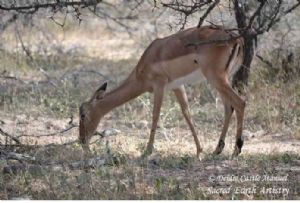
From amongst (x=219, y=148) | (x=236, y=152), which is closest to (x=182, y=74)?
(x=219, y=148)

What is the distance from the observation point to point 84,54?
1482 cm

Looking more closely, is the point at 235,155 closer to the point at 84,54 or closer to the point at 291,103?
the point at 291,103

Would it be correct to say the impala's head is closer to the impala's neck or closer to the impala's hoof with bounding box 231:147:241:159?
the impala's neck

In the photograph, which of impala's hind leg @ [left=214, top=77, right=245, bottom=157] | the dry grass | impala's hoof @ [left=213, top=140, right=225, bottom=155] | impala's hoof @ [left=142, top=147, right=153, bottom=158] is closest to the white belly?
impala's hind leg @ [left=214, top=77, right=245, bottom=157]

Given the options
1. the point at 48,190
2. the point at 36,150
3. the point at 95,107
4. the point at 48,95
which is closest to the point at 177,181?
the point at 48,190

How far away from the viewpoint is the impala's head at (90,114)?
8195 millimetres

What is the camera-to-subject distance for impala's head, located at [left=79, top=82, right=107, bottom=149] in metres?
8.20

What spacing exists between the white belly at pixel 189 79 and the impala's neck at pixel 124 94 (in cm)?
37

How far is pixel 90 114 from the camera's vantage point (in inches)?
328

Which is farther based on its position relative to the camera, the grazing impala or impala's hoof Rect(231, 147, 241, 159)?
the grazing impala

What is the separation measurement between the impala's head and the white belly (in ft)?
2.68

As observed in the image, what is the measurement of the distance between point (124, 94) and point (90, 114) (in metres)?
0.44

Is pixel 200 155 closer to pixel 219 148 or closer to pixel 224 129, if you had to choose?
pixel 219 148

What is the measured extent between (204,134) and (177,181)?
9.27ft
